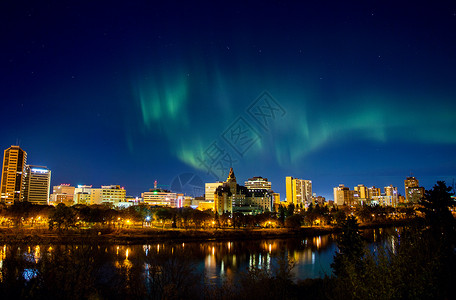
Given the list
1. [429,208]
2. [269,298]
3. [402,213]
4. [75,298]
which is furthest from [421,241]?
[402,213]

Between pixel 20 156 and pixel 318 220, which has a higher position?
pixel 20 156

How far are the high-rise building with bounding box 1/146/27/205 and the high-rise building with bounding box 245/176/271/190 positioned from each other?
114m

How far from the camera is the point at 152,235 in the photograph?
49938 mm

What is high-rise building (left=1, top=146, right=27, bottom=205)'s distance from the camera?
5659 inches

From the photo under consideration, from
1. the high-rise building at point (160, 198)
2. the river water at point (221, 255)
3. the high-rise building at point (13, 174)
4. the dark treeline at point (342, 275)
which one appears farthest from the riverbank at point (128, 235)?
the high-rise building at point (13, 174)

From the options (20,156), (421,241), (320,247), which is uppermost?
(20,156)

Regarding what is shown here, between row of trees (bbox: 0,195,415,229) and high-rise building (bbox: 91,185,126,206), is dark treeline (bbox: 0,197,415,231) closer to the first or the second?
row of trees (bbox: 0,195,415,229)

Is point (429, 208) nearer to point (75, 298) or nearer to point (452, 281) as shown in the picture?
point (452, 281)

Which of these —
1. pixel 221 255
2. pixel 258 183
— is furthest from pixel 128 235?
pixel 258 183

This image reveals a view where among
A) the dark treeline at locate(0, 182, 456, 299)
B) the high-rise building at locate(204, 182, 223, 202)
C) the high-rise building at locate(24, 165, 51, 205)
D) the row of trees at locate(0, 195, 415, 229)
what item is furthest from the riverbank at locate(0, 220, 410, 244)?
the high-rise building at locate(24, 165, 51, 205)

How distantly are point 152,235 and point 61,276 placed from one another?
39.7 metres

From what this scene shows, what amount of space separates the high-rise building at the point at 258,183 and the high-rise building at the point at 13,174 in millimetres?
113630

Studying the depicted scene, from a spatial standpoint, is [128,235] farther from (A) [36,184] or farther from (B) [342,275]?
(A) [36,184]

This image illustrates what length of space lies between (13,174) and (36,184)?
12.0 m
